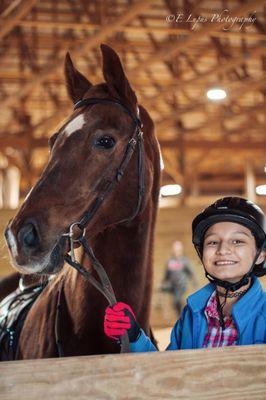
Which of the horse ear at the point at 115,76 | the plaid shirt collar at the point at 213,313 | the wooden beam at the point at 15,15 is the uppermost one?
the wooden beam at the point at 15,15

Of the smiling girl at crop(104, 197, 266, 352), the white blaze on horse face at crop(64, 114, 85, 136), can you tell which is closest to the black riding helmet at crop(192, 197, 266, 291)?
the smiling girl at crop(104, 197, 266, 352)

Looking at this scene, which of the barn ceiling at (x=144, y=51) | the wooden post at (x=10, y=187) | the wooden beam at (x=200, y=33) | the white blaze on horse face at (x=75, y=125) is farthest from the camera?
the wooden post at (x=10, y=187)

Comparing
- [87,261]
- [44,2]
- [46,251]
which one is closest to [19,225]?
[46,251]

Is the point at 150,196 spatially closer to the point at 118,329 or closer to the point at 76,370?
the point at 118,329

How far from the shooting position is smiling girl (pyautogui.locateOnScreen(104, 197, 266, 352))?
204 cm

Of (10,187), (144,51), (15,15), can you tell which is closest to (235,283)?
(15,15)

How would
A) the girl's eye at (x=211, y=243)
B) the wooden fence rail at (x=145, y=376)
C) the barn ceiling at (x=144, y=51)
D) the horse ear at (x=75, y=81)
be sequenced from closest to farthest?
the wooden fence rail at (x=145, y=376) → the girl's eye at (x=211, y=243) → the horse ear at (x=75, y=81) → the barn ceiling at (x=144, y=51)

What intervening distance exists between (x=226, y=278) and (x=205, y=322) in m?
0.16

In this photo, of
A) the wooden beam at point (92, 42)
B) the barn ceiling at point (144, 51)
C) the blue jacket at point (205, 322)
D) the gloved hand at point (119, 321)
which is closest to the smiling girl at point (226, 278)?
the blue jacket at point (205, 322)

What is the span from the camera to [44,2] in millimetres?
9914

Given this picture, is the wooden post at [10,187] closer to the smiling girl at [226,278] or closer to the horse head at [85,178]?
the horse head at [85,178]

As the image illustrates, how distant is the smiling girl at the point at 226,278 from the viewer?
6.70 feet

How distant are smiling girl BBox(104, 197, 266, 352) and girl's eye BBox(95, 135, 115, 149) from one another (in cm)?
43

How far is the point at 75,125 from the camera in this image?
228 centimetres
